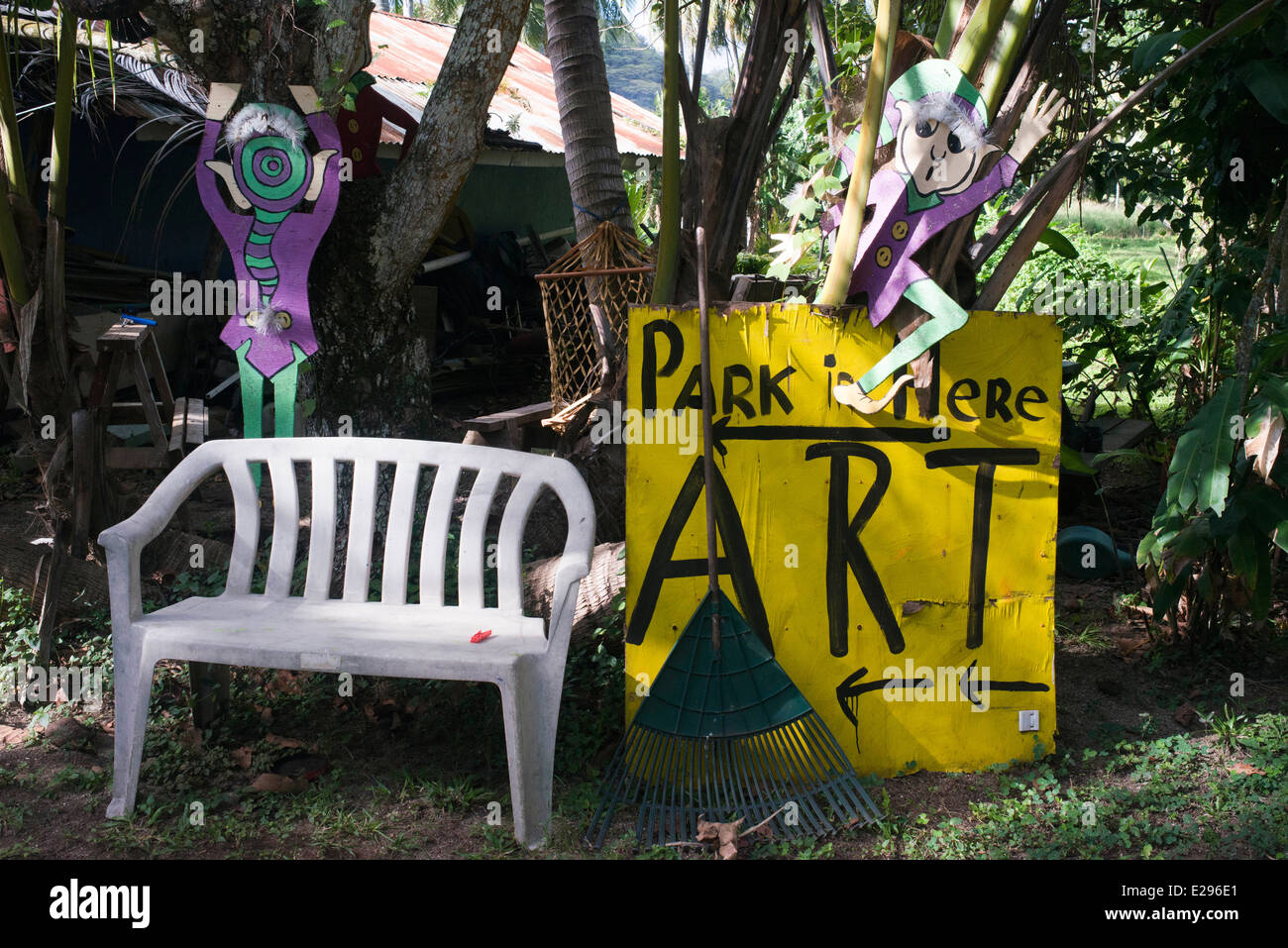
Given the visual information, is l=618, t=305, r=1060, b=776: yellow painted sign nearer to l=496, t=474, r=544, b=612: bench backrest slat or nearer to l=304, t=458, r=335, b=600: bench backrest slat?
l=496, t=474, r=544, b=612: bench backrest slat

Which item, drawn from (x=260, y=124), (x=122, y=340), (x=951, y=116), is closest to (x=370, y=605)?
(x=260, y=124)

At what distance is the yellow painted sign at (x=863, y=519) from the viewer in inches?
125

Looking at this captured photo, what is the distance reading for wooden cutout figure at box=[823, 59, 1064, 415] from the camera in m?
2.99

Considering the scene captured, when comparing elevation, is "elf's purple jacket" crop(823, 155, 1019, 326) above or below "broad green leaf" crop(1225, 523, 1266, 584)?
above

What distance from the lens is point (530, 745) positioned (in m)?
2.82

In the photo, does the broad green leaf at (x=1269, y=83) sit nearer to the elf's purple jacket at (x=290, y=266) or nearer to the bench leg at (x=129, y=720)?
the elf's purple jacket at (x=290, y=266)

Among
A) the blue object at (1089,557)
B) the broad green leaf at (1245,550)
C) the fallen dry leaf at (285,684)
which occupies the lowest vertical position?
the fallen dry leaf at (285,684)

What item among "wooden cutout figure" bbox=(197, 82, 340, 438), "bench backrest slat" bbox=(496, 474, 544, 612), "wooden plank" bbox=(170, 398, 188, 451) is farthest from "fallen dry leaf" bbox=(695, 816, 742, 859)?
"wooden plank" bbox=(170, 398, 188, 451)

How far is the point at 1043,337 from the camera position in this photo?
10.5ft

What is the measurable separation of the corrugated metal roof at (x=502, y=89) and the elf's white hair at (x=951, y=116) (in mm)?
5376

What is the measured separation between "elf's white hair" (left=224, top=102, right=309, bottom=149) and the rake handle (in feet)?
6.04

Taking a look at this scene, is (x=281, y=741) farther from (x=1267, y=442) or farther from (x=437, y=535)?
(x=1267, y=442)

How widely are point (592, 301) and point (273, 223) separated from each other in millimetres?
1481

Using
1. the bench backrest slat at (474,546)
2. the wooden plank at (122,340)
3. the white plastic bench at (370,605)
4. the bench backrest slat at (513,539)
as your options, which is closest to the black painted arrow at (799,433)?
the white plastic bench at (370,605)
